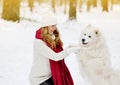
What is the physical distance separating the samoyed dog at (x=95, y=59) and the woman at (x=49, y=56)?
28 cm

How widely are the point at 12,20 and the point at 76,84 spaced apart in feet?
32.0

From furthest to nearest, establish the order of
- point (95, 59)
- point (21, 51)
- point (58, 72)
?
point (21, 51), point (95, 59), point (58, 72)

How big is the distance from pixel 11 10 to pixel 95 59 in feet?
40.6

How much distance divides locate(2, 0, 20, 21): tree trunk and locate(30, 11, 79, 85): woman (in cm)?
1206

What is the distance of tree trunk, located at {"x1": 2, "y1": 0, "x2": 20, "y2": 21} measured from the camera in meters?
18.4

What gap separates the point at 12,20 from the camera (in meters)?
18.3

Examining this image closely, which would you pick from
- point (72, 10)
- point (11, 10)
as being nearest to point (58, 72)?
point (11, 10)

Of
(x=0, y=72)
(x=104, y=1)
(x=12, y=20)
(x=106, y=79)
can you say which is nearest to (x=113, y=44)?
(x=12, y=20)

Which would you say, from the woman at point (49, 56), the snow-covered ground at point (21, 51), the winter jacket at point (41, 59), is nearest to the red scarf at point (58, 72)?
the woman at point (49, 56)

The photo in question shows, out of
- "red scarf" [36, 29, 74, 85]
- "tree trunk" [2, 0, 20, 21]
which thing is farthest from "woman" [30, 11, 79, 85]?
"tree trunk" [2, 0, 20, 21]

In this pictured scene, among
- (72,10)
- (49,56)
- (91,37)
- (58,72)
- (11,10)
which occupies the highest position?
(72,10)

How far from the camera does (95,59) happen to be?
6598 mm

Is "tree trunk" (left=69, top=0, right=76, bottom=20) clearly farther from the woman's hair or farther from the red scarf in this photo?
the woman's hair

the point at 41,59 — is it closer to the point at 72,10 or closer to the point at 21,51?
the point at 21,51
